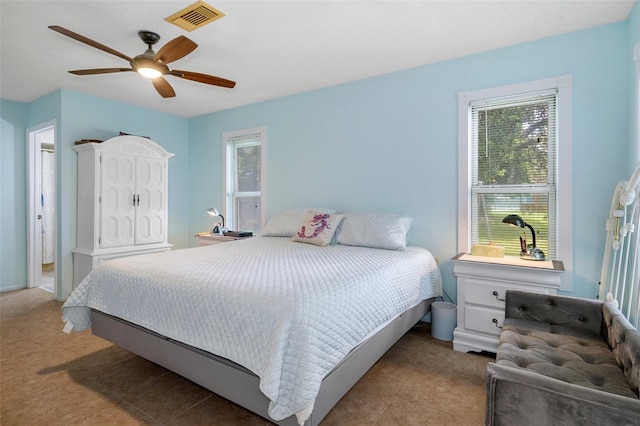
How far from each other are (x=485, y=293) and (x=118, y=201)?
4.00m

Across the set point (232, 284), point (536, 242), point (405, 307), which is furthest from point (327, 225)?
point (536, 242)

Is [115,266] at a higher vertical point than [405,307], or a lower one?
higher

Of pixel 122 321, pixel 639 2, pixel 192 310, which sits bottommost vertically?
pixel 122 321

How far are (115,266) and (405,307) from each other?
1.98 m

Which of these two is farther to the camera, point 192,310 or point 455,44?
point 455,44

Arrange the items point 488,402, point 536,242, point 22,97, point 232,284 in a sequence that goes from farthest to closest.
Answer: point 22,97, point 536,242, point 232,284, point 488,402

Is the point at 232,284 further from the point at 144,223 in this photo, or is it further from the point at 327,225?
the point at 144,223

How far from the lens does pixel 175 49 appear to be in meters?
2.20

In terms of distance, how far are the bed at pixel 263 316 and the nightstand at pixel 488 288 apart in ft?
→ 1.10

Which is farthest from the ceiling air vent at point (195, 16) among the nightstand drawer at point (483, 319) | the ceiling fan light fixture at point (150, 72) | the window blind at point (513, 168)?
the nightstand drawer at point (483, 319)

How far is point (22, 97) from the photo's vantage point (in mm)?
4023

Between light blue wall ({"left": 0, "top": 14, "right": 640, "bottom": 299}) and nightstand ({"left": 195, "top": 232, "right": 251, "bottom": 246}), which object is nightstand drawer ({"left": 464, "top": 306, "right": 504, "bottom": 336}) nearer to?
light blue wall ({"left": 0, "top": 14, "right": 640, "bottom": 299})

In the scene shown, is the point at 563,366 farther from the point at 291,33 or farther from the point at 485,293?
the point at 291,33

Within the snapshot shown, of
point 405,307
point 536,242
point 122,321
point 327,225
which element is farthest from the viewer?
point 327,225
